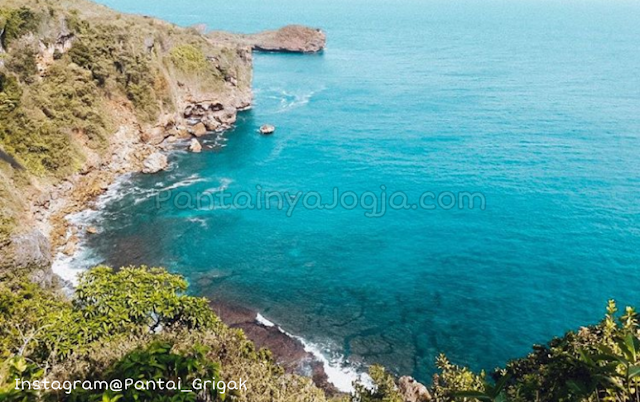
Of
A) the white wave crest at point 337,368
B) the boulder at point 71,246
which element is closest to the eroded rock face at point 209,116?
the boulder at point 71,246

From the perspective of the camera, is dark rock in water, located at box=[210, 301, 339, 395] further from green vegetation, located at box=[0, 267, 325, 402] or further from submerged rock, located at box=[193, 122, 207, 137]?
submerged rock, located at box=[193, 122, 207, 137]

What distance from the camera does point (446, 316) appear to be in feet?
160

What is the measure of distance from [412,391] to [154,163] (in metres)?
60.4

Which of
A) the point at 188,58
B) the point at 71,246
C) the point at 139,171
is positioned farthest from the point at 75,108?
→ the point at 188,58

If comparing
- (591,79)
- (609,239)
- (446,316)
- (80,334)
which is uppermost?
(591,79)

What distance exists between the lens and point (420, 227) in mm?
65125

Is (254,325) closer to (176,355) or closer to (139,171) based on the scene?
(176,355)

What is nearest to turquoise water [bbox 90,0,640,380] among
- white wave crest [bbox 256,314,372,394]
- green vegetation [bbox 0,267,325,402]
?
white wave crest [bbox 256,314,372,394]

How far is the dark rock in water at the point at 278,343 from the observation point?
42125mm

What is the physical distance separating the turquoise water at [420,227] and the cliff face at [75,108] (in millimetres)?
6890

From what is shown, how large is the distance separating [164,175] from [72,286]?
32914mm

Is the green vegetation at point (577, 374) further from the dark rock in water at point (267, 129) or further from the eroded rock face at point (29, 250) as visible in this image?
the dark rock in water at point (267, 129)

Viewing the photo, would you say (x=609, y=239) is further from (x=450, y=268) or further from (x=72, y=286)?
(x=72, y=286)

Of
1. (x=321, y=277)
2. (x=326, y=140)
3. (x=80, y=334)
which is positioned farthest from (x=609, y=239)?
(x=80, y=334)
